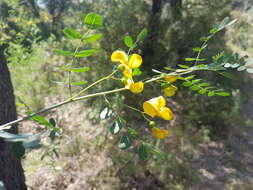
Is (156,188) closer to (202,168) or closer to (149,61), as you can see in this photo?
(202,168)

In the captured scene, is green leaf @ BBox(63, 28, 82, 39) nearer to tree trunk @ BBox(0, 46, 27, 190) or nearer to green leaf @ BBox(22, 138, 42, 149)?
green leaf @ BBox(22, 138, 42, 149)

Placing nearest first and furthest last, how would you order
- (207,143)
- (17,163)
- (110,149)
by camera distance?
(17,163) → (110,149) → (207,143)

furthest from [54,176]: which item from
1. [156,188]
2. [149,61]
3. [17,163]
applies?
[149,61]

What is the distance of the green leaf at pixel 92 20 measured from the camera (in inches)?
17.3

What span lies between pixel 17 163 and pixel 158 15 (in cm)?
285

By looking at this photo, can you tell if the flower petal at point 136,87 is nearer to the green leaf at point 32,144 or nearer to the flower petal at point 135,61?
the flower petal at point 135,61

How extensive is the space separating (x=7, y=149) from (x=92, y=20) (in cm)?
102

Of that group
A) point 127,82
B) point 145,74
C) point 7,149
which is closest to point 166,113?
point 127,82

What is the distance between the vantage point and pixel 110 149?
85.4 inches

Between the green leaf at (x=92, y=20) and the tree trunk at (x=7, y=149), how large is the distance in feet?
3.10

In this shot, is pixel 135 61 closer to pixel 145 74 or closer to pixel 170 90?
pixel 170 90

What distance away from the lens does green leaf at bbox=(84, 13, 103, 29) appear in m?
0.44

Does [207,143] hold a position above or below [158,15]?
below

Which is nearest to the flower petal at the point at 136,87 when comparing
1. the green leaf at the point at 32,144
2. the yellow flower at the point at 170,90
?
the yellow flower at the point at 170,90
